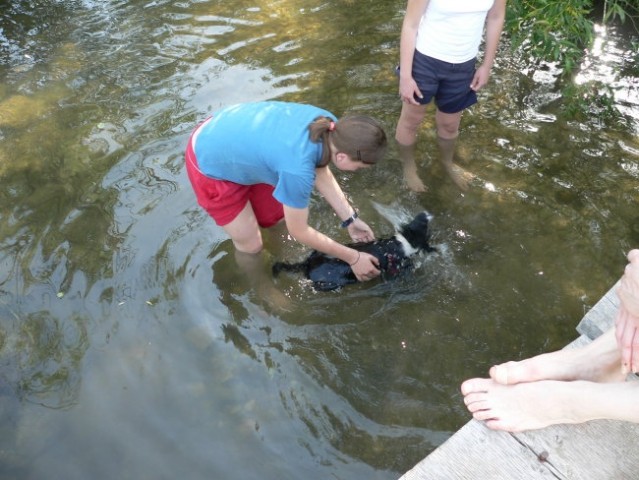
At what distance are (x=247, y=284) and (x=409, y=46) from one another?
1.90 meters

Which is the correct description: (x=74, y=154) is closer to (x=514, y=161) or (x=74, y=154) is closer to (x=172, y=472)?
(x=172, y=472)

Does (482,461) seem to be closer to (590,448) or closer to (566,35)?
(590,448)

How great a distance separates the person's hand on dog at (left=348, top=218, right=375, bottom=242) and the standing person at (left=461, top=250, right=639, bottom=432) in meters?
1.37

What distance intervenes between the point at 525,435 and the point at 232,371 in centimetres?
170

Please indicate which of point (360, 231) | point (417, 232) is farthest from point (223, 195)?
point (417, 232)

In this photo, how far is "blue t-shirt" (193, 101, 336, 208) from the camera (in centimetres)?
274

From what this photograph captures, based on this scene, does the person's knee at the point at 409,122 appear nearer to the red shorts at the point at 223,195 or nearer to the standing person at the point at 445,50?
the standing person at the point at 445,50

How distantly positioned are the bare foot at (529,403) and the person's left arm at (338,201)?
1.39m

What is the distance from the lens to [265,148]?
9.18ft

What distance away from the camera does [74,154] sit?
4824 mm

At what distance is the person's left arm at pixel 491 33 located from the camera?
3.52m

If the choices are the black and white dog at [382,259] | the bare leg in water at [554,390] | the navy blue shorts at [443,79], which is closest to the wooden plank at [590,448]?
the bare leg in water at [554,390]

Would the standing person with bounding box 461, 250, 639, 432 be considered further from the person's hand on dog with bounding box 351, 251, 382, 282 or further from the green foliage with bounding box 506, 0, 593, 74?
the green foliage with bounding box 506, 0, 593, 74

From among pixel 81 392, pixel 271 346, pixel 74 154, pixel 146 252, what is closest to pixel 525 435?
pixel 271 346
